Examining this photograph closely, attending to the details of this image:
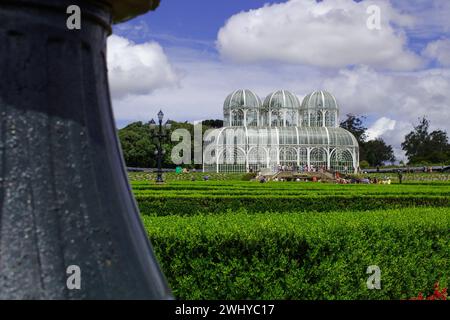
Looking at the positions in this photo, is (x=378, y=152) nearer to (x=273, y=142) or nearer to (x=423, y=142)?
(x=423, y=142)

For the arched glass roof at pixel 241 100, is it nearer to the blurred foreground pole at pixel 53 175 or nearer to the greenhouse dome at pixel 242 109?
the greenhouse dome at pixel 242 109

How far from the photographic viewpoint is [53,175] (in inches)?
44.2

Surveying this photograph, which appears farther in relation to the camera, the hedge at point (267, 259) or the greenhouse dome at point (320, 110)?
the greenhouse dome at point (320, 110)

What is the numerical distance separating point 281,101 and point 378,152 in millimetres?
30848

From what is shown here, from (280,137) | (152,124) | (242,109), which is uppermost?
Result: (242,109)

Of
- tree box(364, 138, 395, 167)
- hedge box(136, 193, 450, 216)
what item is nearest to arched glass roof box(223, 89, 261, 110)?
tree box(364, 138, 395, 167)

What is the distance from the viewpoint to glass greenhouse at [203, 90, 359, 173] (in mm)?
52938

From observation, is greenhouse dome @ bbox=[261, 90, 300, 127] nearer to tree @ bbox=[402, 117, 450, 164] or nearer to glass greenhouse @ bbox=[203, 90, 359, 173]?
glass greenhouse @ bbox=[203, 90, 359, 173]

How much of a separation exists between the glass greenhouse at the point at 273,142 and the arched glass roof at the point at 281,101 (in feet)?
2.97

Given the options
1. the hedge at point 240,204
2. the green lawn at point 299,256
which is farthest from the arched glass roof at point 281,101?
the green lawn at point 299,256

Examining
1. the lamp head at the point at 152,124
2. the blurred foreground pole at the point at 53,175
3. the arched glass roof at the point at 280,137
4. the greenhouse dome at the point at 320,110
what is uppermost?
the greenhouse dome at the point at 320,110

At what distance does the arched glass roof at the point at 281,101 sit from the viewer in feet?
192

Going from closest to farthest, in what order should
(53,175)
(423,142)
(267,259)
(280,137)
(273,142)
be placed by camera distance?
(53,175), (267,259), (273,142), (280,137), (423,142)

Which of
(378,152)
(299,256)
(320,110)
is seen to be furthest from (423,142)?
(299,256)
